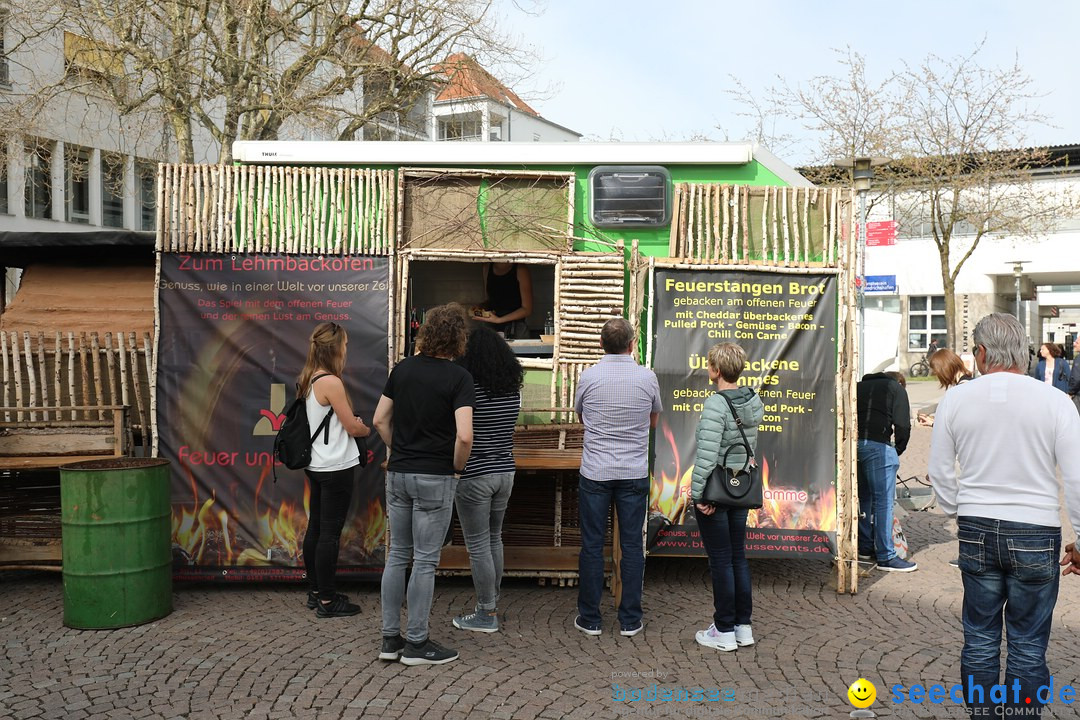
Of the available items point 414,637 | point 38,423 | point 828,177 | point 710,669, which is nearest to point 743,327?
point 710,669

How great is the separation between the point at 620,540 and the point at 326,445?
1.82 metres

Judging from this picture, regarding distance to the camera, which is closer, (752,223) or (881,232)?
(752,223)

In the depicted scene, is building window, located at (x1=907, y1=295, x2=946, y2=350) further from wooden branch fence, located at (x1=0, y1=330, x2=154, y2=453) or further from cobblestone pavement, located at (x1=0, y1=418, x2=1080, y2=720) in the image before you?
wooden branch fence, located at (x1=0, y1=330, x2=154, y2=453)

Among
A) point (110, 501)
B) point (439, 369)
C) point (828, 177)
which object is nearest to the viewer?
point (439, 369)

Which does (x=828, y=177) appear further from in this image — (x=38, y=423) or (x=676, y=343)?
(x=38, y=423)

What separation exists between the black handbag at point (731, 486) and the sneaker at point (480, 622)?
1.46 metres

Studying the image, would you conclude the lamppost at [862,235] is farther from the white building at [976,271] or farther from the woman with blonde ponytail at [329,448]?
the white building at [976,271]

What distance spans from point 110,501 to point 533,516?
2.70 meters

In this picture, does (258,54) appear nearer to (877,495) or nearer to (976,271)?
(877,495)

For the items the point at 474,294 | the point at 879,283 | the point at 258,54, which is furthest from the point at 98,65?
the point at 879,283

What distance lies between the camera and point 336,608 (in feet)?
18.8

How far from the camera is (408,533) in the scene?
4.87m

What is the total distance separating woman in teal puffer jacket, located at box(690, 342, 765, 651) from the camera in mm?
4957

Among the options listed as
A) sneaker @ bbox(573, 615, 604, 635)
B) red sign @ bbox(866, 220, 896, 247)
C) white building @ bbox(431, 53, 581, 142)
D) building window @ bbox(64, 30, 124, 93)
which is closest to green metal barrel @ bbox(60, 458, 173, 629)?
sneaker @ bbox(573, 615, 604, 635)
